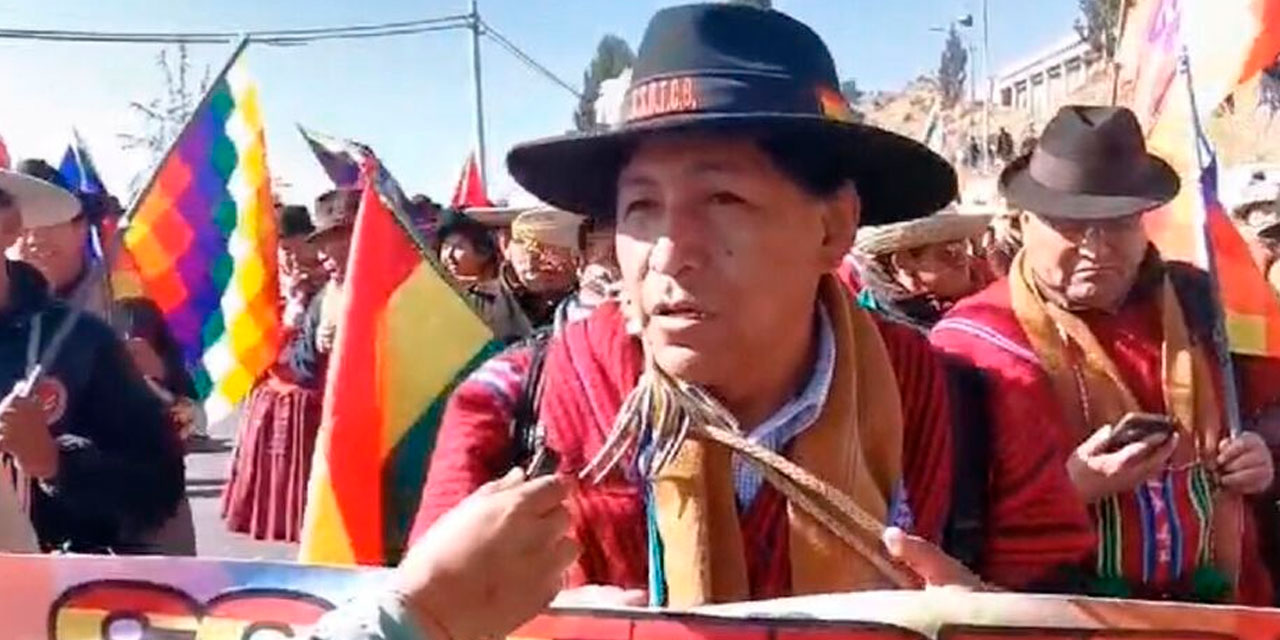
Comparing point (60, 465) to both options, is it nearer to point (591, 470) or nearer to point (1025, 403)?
point (591, 470)

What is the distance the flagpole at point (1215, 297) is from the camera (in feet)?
10.5

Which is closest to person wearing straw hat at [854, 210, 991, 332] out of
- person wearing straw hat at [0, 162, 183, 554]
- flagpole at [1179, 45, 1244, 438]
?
flagpole at [1179, 45, 1244, 438]

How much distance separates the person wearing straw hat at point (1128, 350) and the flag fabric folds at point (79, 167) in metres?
4.87

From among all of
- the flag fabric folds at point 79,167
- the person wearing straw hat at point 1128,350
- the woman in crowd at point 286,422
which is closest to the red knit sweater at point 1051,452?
the person wearing straw hat at point 1128,350

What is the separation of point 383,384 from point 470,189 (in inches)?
310

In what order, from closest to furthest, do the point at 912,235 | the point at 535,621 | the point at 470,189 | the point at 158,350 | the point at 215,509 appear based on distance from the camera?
the point at 535,621 → the point at 912,235 → the point at 158,350 → the point at 215,509 → the point at 470,189

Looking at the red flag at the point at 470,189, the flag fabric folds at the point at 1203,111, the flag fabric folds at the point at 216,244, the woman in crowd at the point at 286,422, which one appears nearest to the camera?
the flag fabric folds at the point at 1203,111

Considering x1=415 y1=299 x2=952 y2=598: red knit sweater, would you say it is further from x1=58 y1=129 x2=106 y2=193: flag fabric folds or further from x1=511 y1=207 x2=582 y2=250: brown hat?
x1=58 y1=129 x2=106 y2=193: flag fabric folds

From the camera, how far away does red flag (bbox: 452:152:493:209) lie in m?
10.7

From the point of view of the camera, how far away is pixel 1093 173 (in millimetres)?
3293

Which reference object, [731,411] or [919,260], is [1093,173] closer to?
[731,411]

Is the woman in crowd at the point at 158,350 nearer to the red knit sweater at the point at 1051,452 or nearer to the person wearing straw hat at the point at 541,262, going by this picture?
the person wearing straw hat at the point at 541,262

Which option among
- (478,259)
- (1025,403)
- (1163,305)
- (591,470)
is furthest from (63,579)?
(478,259)

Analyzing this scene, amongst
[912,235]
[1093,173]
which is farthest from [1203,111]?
[912,235]
